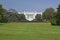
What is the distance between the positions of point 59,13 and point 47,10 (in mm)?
57908

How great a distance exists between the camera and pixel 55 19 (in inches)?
1977

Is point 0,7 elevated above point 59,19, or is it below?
above

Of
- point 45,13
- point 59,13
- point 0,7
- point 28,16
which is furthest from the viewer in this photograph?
point 28,16

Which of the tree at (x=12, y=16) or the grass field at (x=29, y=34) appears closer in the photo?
the grass field at (x=29, y=34)

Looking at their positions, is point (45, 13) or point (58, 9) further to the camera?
point (45, 13)

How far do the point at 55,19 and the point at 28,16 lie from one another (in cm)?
8866

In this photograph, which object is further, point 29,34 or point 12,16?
point 12,16

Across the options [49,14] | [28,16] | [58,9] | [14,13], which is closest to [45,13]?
[49,14]

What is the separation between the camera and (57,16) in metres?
50.0

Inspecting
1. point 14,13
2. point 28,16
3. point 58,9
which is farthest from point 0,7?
point 28,16

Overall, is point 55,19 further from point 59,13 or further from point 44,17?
point 44,17

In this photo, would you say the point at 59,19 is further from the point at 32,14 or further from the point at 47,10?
the point at 32,14

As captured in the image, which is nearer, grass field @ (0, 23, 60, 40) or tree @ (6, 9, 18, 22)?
grass field @ (0, 23, 60, 40)

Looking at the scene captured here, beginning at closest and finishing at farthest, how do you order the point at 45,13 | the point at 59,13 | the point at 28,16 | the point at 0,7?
the point at 59,13 → the point at 0,7 → the point at 45,13 → the point at 28,16
